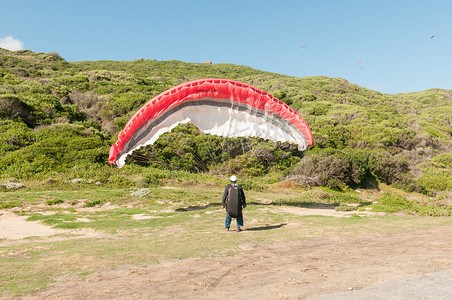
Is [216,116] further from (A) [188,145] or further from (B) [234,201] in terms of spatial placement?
(A) [188,145]

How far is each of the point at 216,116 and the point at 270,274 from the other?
7930mm

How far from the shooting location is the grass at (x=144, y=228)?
529cm

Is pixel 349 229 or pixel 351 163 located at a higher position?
pixel 351 163

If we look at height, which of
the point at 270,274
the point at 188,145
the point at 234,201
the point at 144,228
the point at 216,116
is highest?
the point at 216,116

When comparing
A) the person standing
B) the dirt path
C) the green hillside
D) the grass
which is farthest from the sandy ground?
the green hillside

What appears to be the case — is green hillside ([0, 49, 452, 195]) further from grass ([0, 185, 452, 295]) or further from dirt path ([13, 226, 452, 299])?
dirt path ([13, 226, 452, 299])

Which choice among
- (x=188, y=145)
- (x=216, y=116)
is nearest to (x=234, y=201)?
(x=216, y=116)

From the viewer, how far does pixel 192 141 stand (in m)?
24.4

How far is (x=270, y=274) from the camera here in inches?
174

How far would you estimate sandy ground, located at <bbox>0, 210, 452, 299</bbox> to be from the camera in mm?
3559

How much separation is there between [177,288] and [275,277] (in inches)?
55.9

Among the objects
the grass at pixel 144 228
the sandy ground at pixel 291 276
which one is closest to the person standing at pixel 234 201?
the grass at pixel 144 228

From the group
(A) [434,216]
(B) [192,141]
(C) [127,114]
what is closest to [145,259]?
(A) [434,216]

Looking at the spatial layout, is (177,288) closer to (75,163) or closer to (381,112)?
(75,163)
